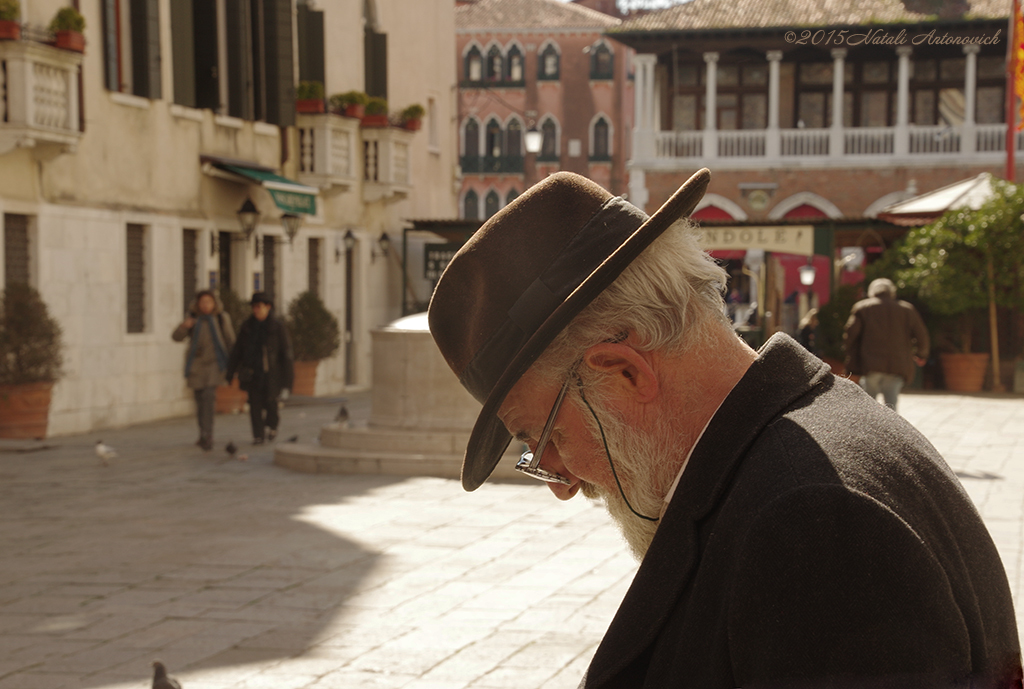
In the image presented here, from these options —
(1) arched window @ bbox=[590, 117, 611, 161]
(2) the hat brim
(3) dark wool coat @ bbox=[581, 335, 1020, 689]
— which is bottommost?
(3) dark wool coat @ bbox=[581, 335, 1020, 689]

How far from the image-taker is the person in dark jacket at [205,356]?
13039 millimetres

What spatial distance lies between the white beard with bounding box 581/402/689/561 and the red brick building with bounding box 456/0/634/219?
56269mm

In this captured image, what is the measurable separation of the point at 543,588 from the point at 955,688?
5.44 meters

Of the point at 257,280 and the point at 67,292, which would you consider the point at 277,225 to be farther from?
the point at 67,292

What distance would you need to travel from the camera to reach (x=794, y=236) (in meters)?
21.4

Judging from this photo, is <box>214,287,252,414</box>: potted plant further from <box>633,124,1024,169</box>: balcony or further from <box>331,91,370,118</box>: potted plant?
<box>633,124,1024,169</box>: balcony

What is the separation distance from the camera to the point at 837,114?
35.1m

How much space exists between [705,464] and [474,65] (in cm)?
5930

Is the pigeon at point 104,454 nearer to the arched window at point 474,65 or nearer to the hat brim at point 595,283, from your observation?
the hat brim at point 595,283

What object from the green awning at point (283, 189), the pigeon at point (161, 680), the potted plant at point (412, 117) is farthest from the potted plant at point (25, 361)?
the potted plant at point (412, 117)

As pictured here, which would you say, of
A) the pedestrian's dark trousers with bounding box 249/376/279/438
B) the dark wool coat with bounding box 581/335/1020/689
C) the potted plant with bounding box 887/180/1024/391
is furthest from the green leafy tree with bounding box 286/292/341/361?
the dark wool coat with bounding box 581/335/1020/689

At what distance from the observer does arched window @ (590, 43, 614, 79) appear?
190 ft

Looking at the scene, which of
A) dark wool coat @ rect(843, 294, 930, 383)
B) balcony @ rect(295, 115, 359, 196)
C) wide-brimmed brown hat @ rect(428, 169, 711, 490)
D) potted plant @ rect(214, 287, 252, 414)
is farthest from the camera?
balcony @ rect(295, 115, 359, 196)

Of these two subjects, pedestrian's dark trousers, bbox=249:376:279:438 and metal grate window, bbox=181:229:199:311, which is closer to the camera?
pedestrian's dark trousers, bbox=249:376:279:438
